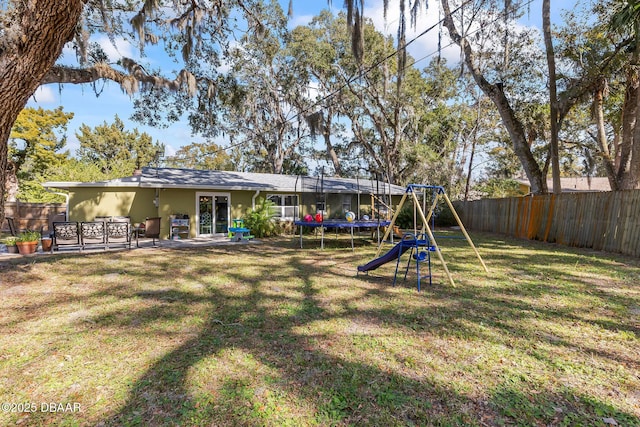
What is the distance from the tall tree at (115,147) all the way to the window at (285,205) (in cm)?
2127

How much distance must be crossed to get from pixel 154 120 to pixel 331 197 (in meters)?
8.61

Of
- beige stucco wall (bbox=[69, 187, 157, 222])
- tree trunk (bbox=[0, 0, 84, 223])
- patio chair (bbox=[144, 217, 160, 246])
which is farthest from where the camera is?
beige stucco wall (bbox=[69, 187, 157, 222])

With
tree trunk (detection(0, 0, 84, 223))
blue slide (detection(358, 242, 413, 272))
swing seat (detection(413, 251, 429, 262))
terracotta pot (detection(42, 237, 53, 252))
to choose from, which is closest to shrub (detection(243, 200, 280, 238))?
terracotta pot (detection(42, 237, 53, 252))

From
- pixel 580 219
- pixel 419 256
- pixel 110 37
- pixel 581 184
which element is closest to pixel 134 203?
pixel 110 37

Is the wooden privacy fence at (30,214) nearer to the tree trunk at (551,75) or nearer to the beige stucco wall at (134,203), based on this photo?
the beige stucco wall at (134,203)

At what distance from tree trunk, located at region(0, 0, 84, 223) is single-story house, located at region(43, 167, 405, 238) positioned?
8.23 metres

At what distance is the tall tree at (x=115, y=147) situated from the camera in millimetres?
31438

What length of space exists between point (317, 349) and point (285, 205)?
39.4 feet

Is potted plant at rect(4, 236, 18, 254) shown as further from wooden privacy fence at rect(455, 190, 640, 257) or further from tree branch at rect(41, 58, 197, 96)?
wooden privacy fence at rect(455, 190, 640, 257)

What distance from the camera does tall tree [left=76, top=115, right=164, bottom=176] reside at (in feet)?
103

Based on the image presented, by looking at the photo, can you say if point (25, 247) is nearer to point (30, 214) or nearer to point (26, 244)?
point (26, 244)

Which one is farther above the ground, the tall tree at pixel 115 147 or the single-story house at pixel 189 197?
the tall tree at pixel 115 147

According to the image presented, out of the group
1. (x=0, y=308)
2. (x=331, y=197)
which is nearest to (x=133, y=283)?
(x=0, y=308)

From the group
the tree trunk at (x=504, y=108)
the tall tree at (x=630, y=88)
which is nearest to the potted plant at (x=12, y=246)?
the tree trunk at (x=504, y=108)
